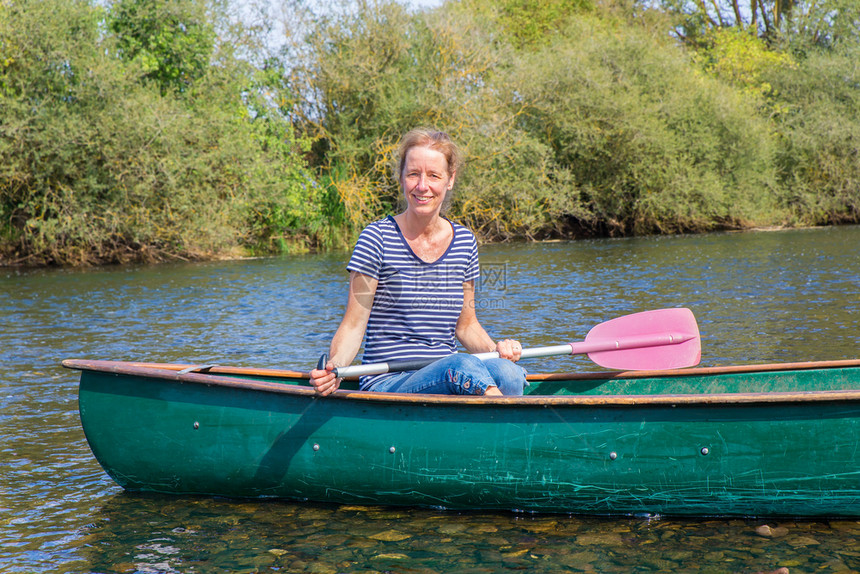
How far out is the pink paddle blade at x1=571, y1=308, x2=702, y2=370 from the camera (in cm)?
446

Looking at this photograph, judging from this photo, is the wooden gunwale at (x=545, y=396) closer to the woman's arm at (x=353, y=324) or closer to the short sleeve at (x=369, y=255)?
the woman's arm at (x=353, y=324)

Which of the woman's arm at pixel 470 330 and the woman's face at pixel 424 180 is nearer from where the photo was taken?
the woman's face at pixel 424 180

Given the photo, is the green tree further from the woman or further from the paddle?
the woman

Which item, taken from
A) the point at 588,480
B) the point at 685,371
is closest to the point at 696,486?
the point at 588,480

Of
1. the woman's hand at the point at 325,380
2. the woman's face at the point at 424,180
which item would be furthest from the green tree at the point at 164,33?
the woman's hand at the point at 325,380

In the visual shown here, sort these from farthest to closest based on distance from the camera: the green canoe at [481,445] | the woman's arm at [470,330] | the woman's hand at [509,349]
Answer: the woman's arm at [470,330]
the woman's hand at [509,349]
the green canoe at [481,445]

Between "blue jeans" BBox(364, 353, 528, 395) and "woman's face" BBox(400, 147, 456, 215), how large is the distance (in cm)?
70

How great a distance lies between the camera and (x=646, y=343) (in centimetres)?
448

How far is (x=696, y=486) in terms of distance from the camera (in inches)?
143

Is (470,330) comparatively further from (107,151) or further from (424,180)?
(107,151)

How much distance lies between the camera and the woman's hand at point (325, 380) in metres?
3.62

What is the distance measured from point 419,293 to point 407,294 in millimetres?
59

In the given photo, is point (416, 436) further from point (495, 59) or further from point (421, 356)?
point (495, 59)

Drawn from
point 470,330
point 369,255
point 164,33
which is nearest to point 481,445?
point 470,330
